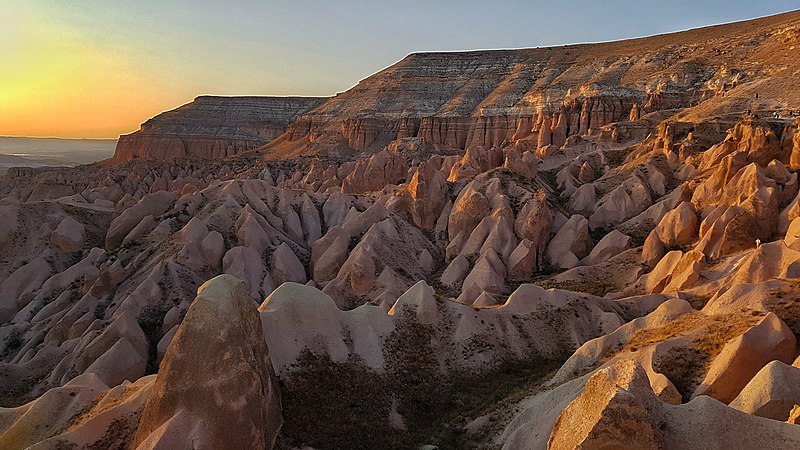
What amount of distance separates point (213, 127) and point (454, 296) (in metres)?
111

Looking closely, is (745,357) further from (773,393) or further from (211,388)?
(211,388)

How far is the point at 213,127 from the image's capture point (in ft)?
423

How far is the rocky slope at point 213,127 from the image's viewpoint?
123 meters

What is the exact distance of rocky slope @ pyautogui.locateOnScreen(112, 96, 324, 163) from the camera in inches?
4850

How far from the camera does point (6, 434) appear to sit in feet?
→ 46.7

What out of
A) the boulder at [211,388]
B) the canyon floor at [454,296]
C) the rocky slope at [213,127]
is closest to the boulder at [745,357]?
the canyon floor at [454,296]

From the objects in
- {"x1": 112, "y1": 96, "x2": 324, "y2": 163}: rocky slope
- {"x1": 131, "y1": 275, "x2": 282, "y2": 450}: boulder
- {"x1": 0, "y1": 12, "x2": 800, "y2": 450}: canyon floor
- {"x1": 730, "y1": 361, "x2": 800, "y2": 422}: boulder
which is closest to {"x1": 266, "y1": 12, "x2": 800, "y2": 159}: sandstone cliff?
{"x1": 0, "y1": 12, "x2": 800, "y2": 450}: canyon floor

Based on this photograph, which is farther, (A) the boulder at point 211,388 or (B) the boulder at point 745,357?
(B) the boulder at point 745,357

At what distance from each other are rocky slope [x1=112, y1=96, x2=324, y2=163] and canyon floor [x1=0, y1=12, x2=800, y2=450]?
167ft

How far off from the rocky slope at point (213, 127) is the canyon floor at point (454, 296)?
5078 centimetres

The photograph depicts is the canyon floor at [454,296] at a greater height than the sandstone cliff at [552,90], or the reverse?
the sandstone cliff at [552,90]

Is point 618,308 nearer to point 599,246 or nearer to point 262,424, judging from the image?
point 599,246

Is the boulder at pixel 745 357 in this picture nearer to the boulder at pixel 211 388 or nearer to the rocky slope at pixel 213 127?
the boulder at pixel 211 388

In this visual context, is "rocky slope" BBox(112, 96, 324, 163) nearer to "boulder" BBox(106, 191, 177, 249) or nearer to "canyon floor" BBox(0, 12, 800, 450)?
"canyon floor" BBox(0, 12, 800, 450)
